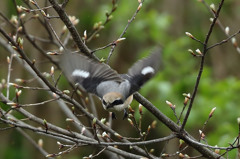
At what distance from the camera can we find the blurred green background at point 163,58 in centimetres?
453

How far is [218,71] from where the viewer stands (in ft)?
21.5

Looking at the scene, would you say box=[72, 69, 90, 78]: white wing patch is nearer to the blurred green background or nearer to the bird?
the bird

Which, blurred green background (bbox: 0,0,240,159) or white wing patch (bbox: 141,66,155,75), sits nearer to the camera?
white wing patch (bbox: 141,66,155,75)

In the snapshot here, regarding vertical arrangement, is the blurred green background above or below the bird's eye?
above

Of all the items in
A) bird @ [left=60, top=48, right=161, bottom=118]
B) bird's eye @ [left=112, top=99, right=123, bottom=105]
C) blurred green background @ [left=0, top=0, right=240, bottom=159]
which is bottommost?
bird's eye @ [left=112, top=99, right=123, bottom=105]

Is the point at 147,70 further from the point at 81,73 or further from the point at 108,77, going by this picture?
the point at 81,73

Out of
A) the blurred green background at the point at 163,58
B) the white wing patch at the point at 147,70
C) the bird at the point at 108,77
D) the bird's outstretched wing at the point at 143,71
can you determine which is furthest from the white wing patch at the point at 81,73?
the blurred green background at the point at 163,58

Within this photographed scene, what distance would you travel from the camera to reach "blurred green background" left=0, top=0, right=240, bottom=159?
453 centimetres

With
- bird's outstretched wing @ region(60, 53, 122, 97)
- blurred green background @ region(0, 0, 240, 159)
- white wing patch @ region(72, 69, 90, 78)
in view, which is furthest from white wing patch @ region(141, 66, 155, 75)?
blurred green background @ region(0, 0, 240, 159)

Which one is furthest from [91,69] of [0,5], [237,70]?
[237,70]

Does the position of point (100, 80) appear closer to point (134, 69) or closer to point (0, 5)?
point (134, 69)

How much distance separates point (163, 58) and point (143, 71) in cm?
211

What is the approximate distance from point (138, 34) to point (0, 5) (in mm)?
2151

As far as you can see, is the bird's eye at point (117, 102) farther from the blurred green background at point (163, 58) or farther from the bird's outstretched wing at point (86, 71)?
the blurred green background at point (163, 58)
